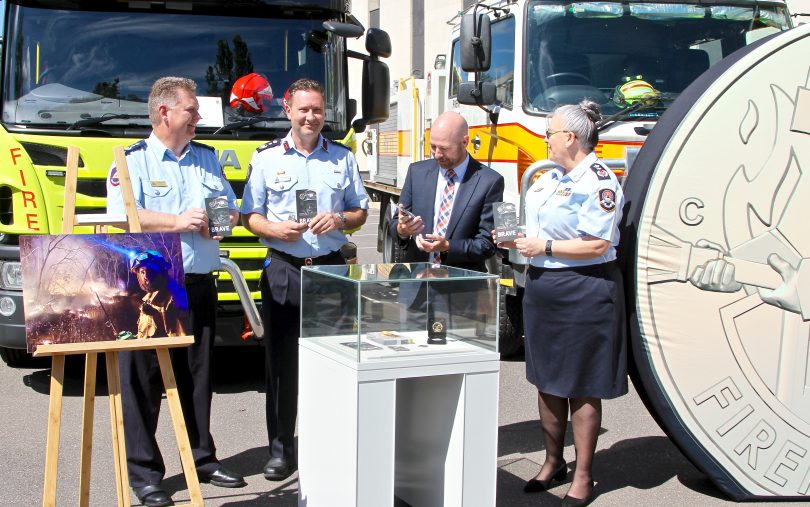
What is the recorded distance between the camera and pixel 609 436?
6.14 m

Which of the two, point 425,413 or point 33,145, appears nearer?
point 425,413

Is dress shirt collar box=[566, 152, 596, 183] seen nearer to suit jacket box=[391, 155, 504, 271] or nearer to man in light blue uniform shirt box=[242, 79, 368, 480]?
suit jacket box=[391, 155, 504, 271]

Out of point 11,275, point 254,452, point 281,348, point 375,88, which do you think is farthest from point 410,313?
point 375,88

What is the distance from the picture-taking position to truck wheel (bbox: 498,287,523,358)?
7.87 m

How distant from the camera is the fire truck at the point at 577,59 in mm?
7285

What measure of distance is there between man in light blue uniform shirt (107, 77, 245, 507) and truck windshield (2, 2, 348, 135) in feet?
6.42

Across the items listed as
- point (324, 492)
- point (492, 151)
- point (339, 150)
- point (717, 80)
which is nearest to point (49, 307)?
point (324, 492)

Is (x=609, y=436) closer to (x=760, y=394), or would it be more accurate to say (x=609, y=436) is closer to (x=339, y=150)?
(x=760, y=394)

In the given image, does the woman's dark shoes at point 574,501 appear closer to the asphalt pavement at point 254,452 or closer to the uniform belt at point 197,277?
the asphalt pavement at point 254,452

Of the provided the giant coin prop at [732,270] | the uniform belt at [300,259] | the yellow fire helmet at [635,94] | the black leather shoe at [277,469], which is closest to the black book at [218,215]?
the uniform belt at [300,259]

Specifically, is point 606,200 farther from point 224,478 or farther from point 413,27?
point 413,27

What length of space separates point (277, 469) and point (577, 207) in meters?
2.04

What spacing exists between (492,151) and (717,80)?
315 cm

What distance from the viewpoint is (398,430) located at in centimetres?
451
